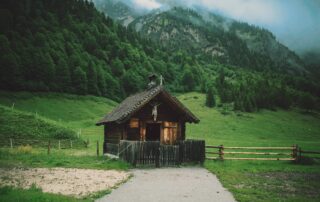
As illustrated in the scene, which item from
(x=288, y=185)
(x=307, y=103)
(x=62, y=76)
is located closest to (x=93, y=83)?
(x=62, y=76)

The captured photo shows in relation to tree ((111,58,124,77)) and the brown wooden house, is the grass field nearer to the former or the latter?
the brown wooden house

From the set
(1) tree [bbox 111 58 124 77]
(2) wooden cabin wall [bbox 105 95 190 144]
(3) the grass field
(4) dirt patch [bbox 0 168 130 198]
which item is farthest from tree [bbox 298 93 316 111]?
(4) dirt patch [bbox 0 168 130 198]

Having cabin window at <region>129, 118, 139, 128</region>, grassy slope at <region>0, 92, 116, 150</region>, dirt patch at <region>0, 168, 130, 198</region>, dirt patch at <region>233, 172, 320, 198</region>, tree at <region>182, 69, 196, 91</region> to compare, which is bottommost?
dirt patch at <region>233, 172, 320, 198</region>

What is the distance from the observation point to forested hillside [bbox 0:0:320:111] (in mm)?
113438

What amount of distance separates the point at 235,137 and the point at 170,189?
53982 mm

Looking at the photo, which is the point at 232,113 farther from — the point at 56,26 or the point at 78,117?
the point at 56,26

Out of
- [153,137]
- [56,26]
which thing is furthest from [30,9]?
[153,137]

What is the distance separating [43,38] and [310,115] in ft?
367

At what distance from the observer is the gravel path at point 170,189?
1209 centimetres

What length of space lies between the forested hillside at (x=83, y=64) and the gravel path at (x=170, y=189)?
84.1m

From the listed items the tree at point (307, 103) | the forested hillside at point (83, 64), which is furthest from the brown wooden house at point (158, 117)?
the tree at point (307, 103)

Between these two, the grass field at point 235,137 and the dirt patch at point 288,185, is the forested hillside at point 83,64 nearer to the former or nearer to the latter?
the grass field at point 235,137

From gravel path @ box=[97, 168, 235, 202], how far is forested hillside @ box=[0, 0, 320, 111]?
8410 centimetres

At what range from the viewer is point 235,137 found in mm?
65750
